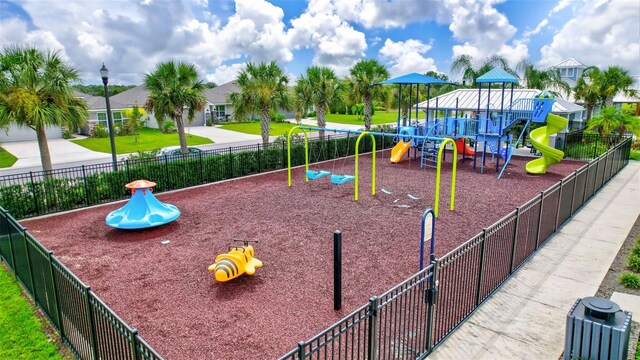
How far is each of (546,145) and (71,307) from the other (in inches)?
729

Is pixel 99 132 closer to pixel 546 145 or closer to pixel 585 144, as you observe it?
pixel 546 145

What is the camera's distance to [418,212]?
496 inches

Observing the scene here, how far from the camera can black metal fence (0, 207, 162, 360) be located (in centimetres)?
455

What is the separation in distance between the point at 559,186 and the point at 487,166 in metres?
10.8

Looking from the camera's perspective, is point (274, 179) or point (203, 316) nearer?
point (203, 316)

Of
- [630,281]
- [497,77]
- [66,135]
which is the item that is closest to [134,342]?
[630,281]

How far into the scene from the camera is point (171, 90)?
713 inches

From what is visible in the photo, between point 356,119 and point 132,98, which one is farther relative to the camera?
point 356,119

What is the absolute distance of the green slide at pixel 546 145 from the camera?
17.8 metres

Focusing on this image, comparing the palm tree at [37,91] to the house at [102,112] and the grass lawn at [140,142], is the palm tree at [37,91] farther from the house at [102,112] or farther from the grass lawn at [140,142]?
the house at [102,112]

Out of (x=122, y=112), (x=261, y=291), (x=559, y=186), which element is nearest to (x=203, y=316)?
(x=261, y=291)

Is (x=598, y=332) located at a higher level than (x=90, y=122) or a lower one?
lower

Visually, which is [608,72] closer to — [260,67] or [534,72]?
[534,72]

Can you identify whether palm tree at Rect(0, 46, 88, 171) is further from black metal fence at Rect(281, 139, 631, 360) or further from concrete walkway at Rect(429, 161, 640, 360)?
concrete walkway at Rect(429, 161, 640, 360)
